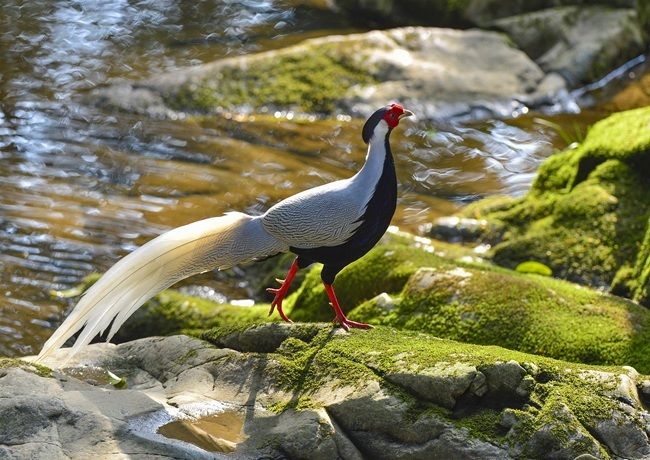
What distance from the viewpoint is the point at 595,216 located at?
6.89 metres

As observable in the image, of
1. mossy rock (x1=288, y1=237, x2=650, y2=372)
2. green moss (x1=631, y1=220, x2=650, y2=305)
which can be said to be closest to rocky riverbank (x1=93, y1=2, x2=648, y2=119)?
green moss (x1=631, y1=220, x2=650, y2=305)

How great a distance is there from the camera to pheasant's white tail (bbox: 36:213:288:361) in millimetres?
4184

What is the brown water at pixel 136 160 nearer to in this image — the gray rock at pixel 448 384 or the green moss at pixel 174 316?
the green moss at pixel 174 316

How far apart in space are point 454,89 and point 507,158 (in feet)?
4.95

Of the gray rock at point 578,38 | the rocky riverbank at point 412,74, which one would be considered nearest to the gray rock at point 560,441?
the rocky riverbank at point 412,74

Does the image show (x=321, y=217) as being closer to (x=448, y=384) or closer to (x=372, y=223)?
(x=372, y=223)

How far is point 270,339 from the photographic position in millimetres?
4543

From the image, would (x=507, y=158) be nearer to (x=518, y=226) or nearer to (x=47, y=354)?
(x=518, y=226)

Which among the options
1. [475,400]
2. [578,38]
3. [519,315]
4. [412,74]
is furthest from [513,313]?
[578,38]

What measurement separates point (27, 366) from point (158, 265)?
726 millimetres

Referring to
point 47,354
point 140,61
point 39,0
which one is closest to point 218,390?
point 47,354

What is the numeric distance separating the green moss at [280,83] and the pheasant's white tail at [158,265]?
634cm

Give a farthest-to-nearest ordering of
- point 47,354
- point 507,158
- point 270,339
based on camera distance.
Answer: point 507,158, point 270,339, point 47,354

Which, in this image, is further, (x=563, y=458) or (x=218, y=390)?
(x=218, y=390)
